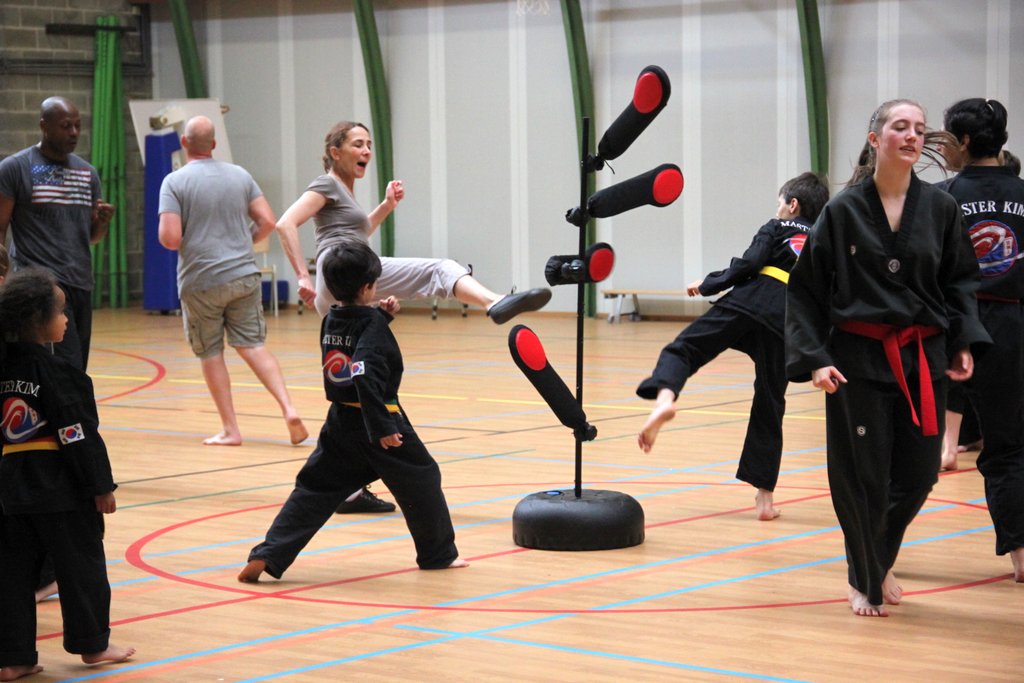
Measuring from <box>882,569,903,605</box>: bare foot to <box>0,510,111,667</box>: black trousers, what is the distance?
233 centimetres

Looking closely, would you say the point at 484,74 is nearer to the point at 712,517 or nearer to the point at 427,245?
the point at 427,245

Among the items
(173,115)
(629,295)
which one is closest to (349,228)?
(629,295)

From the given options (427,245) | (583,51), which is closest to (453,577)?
(583,51)

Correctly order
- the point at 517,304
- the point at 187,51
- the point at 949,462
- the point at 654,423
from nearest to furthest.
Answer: the point at 654,423 → the point at 517,304 → the point at 949,462 → the point at 187,51

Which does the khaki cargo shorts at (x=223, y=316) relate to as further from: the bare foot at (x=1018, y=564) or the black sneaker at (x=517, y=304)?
the bare foot at (x=1018, y=564)

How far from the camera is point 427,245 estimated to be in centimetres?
1922

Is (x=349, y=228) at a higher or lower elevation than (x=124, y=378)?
higher

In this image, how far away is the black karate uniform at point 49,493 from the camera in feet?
12.8

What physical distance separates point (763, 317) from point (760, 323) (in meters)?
0.03

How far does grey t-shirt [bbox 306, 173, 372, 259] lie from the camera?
644 centimetres

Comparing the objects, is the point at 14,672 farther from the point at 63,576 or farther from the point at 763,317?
the point at 763,317

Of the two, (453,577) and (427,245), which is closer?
(453,577)

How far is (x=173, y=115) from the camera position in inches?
735

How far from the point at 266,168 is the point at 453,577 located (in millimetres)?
15874
